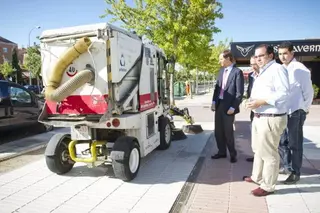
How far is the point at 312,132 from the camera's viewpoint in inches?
346

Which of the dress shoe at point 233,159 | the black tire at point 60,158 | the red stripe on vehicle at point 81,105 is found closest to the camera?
the red stripe on vehicle at point 81,105

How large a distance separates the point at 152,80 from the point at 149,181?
2.30 meters

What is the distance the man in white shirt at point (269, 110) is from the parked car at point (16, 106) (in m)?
6.66

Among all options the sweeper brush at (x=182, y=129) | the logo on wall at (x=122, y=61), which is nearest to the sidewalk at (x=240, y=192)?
the sweeper brush at (x=182, y=129)

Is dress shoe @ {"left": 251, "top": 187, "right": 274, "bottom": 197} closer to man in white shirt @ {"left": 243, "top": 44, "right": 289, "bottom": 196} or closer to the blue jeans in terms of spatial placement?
man in white shirt @ {"left": 243, "top": 44, "right": 289, "bottom": 196}

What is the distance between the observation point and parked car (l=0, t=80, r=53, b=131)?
7.67 meters

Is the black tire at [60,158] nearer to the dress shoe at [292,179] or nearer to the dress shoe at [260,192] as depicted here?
the dress shoe at [260,192]

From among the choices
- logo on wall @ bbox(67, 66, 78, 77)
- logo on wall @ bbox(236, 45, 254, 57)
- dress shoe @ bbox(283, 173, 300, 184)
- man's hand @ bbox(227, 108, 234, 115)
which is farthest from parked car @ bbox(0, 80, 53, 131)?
logo on wall @ bbox(236, 45, 254, 57)

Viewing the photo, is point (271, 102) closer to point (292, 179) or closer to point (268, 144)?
point (268, 144)

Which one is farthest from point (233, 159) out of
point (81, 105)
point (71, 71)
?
point (71, 71)

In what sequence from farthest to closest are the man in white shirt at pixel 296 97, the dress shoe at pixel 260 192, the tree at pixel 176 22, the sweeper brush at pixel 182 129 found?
the tree at pixel 176 22 → the sweeper brush at pixel 182 129 → the man in white shirt at pixel 296 97 → the dress shoe at pixel 260 192

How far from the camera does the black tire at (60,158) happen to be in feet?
16.3

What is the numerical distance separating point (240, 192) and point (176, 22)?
35.7 ft

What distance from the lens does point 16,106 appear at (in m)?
8.16
